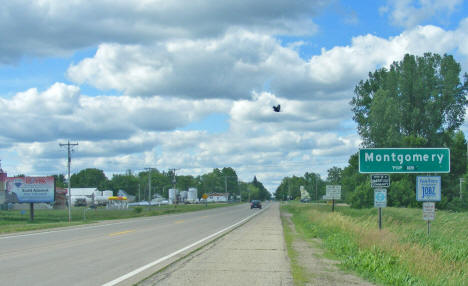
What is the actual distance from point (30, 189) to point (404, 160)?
1968 inches

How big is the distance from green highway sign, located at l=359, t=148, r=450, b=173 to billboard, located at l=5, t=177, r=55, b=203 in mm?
47935

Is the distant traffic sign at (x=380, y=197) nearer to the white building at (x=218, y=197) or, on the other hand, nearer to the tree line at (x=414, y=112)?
the tree line at (x=414, y=112)

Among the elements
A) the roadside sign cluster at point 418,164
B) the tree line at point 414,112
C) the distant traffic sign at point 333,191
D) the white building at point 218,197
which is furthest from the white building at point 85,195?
the roadside sign cluster at point 418,164

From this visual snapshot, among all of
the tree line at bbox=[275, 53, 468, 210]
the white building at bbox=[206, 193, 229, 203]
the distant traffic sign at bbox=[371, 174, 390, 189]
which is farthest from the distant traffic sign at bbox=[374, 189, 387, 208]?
the white building at bbox=[206, 193, 229, 203]

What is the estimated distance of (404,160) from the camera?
16594 millimetres

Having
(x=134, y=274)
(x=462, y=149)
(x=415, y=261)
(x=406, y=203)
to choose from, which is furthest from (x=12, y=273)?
(x=462, y=149)

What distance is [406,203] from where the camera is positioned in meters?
61.7

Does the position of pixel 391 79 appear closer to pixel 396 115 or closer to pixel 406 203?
pixel 396 115

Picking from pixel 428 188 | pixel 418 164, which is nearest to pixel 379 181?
pixel 418 164

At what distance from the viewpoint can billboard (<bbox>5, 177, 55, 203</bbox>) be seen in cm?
5694

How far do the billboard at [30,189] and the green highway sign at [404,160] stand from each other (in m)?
47.9

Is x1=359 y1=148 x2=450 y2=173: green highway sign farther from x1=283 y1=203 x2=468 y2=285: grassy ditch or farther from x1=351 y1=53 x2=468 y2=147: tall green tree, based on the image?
x1=351 y1=53 x2=468 y2=147: tall green tree

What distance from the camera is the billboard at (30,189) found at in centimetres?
5694

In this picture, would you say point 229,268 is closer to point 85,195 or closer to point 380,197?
point 380,197
